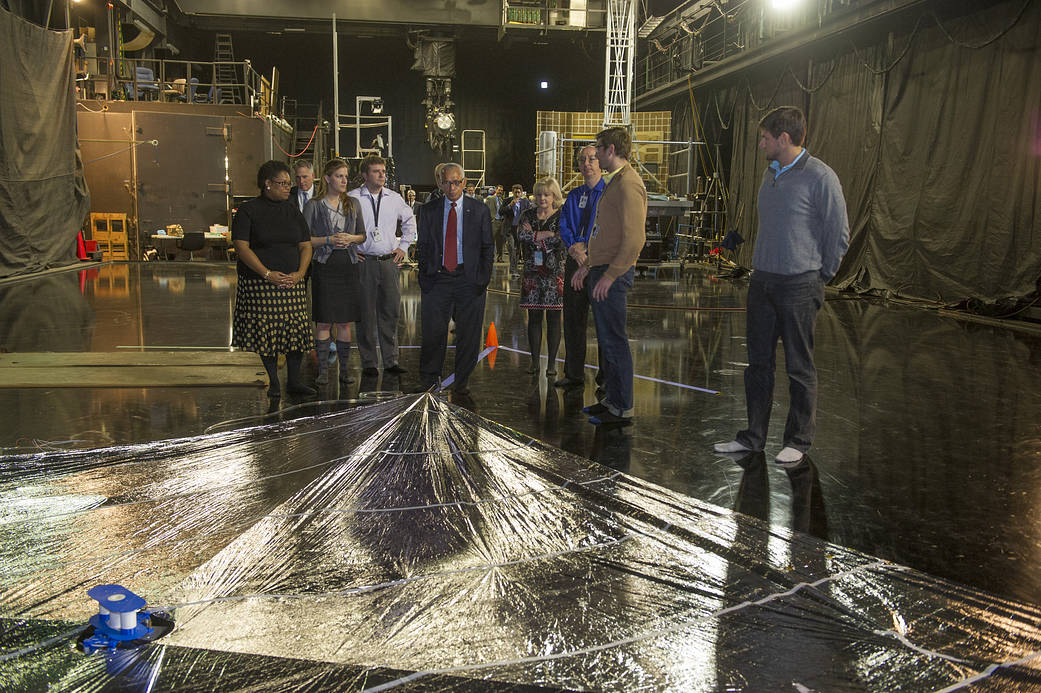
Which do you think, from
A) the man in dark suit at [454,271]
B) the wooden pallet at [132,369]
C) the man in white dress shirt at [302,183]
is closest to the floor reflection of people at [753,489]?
the man in dark suit at [454,271]

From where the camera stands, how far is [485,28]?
22016mm

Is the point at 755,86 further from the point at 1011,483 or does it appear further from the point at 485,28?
the point at 1011,483

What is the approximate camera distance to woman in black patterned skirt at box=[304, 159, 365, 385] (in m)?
5.44

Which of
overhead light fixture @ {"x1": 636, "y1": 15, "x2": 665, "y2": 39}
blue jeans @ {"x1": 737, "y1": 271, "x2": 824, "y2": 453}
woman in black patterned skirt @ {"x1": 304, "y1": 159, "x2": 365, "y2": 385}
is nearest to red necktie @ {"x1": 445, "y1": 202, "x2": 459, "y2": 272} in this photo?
woman in black patterned skirt @ {"x1": 304, "y1": 159, "x2": 365, "y2": 385}

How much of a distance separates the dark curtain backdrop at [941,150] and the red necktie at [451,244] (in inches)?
288

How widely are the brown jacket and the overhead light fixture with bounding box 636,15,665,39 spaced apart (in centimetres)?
1819

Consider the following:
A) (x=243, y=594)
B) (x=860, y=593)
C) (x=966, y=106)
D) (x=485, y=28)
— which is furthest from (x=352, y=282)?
(x=485, y=28)

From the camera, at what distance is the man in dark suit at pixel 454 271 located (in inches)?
213

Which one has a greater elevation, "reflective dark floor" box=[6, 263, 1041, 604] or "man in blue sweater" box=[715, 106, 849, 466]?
"man in blue sweater" box=[715, 106, 849, 466]

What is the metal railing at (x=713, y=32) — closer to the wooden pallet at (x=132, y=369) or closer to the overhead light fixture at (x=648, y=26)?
the overhead light fixture at (x=648, y=26)

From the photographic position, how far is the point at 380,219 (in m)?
5.79

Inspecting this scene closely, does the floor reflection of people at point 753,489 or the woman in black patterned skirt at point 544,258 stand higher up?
the woman in black patterned skirt at point 544,258

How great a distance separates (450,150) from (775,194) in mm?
20445

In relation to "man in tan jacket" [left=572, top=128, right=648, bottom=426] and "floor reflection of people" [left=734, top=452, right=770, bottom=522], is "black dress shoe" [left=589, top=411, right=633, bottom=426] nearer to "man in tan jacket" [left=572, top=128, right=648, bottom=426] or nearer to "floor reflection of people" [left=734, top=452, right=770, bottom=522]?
"man in tan jacket" [left=572, top=128, right=648, bottom=426]
